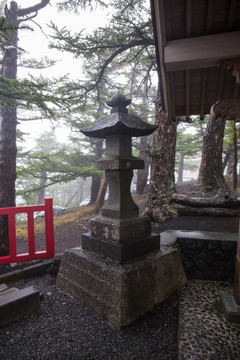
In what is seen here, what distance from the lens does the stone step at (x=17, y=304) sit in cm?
239

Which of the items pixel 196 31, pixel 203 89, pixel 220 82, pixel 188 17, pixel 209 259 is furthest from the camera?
pixel 209 259

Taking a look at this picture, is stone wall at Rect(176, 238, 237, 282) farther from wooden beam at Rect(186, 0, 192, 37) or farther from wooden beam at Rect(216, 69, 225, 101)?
wooden beam at Rect(186, 0, 192, 37)

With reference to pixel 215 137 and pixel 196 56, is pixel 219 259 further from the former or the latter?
pixel 215 137

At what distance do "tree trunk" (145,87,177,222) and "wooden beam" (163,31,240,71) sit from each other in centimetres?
413

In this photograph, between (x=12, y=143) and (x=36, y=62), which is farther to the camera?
(x=36, y=62)

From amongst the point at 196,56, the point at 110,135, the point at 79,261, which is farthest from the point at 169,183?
the point at 196,56

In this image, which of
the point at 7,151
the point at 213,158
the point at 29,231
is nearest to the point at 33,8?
the point at 7,151

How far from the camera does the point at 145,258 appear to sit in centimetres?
284

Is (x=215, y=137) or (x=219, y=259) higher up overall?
(x=215, y=137)

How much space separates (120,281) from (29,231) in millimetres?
2019

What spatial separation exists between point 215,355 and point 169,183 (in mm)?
4799

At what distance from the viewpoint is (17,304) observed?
249 cm

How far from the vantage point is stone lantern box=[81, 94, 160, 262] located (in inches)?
110

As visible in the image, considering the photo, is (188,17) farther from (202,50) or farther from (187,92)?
(187,92)
